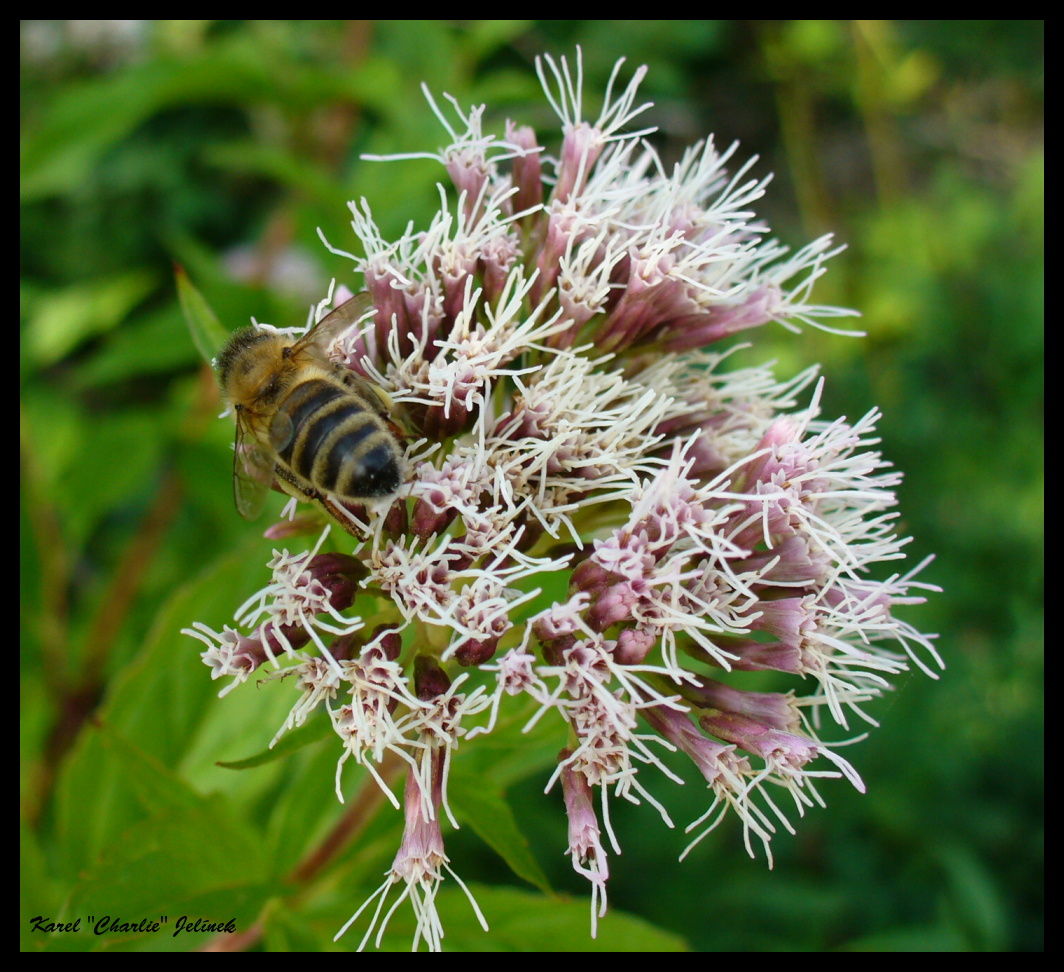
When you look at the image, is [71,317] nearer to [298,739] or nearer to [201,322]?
[201,322]

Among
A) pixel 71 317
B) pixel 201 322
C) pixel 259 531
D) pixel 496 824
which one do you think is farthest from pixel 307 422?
pixel 71 317

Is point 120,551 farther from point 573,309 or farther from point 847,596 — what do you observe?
point 847,596

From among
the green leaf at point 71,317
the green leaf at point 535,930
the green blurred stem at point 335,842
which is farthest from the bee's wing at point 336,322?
the green leaf at point 71,317

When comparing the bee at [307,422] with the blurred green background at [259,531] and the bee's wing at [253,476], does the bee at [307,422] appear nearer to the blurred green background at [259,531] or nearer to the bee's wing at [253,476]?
the bee's wing at [253,476]

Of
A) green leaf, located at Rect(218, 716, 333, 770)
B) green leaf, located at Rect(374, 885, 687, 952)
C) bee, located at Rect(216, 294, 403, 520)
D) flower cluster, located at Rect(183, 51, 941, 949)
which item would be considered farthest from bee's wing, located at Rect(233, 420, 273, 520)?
green leaf, located at Rect(374, 885, 687, 952)

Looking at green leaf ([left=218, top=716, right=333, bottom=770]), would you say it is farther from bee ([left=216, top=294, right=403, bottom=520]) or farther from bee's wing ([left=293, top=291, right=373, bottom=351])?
bee's wing ([left=293, top=291, right=373, bottom=351])

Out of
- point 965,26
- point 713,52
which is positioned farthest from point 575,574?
point 965,26
